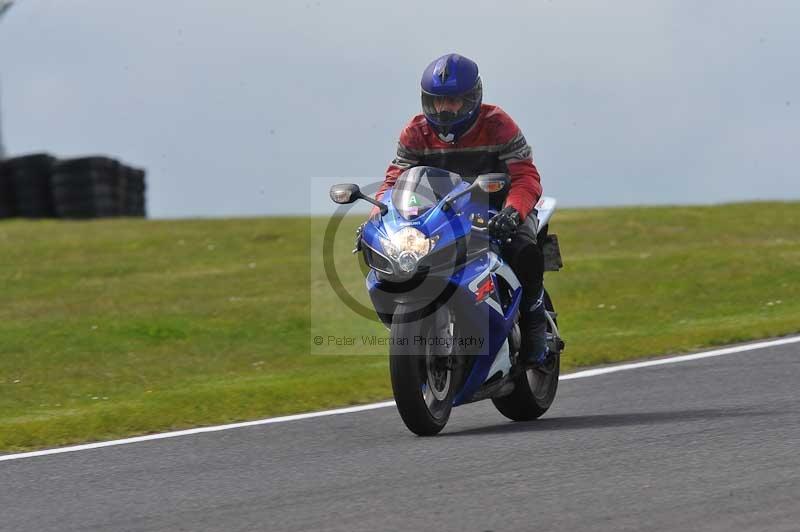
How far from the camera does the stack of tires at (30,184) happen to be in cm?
2708

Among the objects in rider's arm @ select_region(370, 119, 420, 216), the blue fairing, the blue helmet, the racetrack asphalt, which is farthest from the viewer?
rider's arm @ select_region(370, 119, 420, 216)

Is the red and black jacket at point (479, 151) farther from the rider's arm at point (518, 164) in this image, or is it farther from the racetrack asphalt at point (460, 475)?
the racetrack asphalt at point (460, 475)

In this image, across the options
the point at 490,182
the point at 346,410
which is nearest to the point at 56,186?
the point at 346,410

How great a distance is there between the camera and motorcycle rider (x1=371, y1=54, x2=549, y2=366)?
7703 millimetres

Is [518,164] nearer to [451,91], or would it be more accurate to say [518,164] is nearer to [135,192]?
[451,91]

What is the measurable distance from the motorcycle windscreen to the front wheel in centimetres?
54

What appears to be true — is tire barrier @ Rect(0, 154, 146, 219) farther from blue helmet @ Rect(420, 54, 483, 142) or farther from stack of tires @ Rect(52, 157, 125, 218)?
blue helmet @ Rect(420, 54, 483, 142)

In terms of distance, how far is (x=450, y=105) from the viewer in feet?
25.1

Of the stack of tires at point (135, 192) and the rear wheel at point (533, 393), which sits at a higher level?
the rear wheel at point (533, 393)

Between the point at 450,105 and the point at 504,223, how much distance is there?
0.72 metres

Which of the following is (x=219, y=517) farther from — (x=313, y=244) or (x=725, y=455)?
(x=313, y=244)

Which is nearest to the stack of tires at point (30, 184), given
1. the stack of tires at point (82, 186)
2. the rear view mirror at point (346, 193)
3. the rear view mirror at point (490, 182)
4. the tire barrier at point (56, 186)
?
the tire barrier at point (56, 186)

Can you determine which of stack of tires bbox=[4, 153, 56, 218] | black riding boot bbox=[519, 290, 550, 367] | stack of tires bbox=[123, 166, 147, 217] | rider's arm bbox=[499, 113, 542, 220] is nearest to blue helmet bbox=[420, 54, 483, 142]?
rider's arm bbox=[499, 113, 542, 220]

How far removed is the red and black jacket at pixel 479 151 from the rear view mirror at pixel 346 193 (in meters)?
0.37
